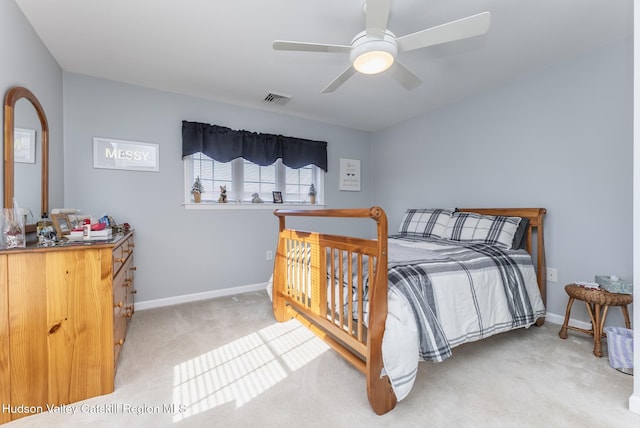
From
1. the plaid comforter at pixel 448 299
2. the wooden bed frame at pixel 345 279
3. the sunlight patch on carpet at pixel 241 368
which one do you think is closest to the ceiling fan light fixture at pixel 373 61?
the wooden bed frame at pixel 345 279

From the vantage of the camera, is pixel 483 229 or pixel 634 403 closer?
pixel 634 403

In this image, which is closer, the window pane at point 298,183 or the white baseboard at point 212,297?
the white baseboard at point 212,297

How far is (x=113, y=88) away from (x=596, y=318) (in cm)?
439

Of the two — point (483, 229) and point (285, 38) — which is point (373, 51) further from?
point (483, 229)

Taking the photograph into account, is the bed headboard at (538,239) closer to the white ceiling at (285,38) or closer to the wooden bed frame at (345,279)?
the wooden bed frame at (345,279)

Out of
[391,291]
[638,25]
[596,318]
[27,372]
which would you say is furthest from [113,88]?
[596,318]

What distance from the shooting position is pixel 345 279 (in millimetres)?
1862

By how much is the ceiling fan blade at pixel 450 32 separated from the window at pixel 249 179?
92.5 inches

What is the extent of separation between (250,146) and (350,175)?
1.58m

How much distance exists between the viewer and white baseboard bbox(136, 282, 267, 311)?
114 inches

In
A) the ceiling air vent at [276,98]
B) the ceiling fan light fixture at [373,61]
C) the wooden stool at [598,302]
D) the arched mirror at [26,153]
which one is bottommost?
the wooden stool at [598,302]

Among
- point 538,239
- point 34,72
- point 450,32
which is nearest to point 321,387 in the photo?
point 450,32

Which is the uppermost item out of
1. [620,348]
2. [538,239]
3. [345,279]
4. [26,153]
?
[26,153]

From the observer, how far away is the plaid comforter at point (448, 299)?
4.57ft
